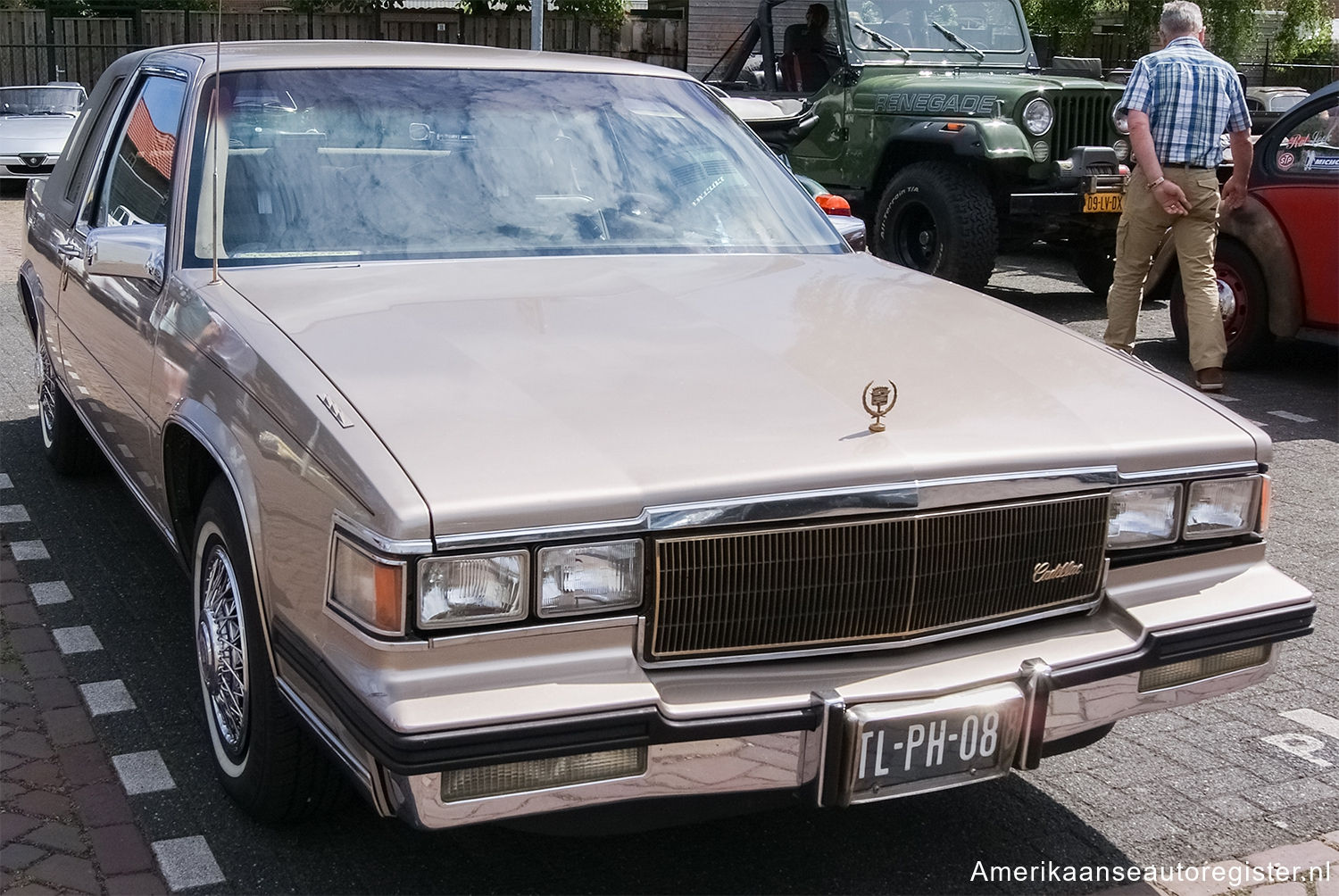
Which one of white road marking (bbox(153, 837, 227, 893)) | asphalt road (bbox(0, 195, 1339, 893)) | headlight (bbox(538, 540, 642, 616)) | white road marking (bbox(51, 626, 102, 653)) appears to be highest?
headlight (bbox(538, 540, 642, 616))

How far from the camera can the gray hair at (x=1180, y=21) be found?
289 inches

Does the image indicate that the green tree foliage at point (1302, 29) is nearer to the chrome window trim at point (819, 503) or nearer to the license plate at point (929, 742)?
the chrome window trim at point (819, 503)

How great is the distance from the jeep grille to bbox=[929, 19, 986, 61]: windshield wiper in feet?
3.29

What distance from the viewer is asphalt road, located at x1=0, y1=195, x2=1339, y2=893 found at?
296cm

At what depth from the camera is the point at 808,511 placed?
2.49 metres

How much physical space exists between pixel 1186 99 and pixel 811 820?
524 cm

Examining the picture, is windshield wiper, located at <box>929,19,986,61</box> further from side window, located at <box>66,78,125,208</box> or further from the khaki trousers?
side window, located at <box>66,78,125,208</box>

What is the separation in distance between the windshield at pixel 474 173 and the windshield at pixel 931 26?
Answer: 671 cm

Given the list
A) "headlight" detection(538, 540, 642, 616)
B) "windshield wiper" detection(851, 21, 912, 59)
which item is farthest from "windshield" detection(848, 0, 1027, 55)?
"headlight" detection(538, 540, 642, 616)

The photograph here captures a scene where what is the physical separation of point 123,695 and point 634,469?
6.46ft

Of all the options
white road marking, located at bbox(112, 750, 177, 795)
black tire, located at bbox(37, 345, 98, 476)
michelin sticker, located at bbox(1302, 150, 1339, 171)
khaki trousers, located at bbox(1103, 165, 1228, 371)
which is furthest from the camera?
michelin sticker, located at bbox(1302, 150, 1339, 171)

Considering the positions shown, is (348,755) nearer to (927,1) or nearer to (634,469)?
(634,469)

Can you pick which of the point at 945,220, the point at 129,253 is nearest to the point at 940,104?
the point at 945,220

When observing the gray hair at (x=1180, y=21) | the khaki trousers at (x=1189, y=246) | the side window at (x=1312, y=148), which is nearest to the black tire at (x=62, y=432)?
the khaki trousers at (x=1189, y=246)
